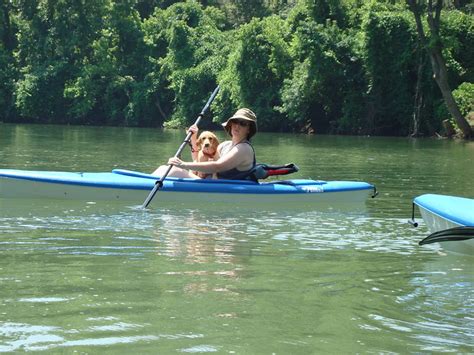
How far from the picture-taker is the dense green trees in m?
36.5

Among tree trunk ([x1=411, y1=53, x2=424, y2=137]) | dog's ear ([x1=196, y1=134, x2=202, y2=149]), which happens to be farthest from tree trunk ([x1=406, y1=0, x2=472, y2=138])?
dog's ear ([x1=196, y1=134, x2=202, y2=149])

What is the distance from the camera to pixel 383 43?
36.7 m

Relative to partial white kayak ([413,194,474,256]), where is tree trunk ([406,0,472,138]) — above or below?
above

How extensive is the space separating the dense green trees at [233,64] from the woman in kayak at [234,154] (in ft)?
78.7

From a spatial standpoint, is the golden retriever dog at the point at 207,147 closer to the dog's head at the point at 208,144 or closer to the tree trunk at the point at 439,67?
the dog's head at the point at 208,144

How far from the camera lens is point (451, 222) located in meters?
7.56

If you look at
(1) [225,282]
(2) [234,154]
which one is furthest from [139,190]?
(1) [225,282]

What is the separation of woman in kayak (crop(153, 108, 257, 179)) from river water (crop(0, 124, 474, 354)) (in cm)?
52

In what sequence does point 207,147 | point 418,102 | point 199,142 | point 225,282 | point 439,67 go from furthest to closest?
point 418,102, point 439,67, point 199,142, point 207,147, point 225,282

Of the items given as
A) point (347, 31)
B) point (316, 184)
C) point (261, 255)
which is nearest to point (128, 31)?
point (347, 31)

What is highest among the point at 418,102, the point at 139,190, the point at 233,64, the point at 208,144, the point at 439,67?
the point at 233,64

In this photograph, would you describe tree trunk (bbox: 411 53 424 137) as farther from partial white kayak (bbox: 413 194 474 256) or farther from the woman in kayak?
partial white kayak (bbox: 413 194 474 256)

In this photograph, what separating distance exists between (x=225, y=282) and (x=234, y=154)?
4.32 meters

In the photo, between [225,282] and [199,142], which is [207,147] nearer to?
[199,142]
